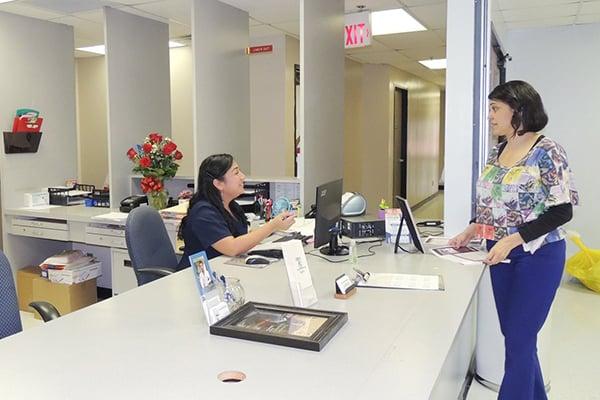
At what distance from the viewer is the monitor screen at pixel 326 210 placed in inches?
104

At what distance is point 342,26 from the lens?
4.41 meters

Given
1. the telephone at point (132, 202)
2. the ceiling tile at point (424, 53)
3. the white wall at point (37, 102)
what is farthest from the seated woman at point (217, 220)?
the ceiling tile at point (424, 53)

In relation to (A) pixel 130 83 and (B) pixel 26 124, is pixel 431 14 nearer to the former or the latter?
(A) pixel 130 83

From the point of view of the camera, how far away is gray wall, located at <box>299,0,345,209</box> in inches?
152

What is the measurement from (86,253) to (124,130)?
1.14m

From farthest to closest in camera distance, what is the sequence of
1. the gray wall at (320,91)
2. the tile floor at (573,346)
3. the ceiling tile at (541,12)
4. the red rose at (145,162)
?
the ceiling tile at (541,12), the red rose at (145,162), the gray wall at (320,91), the tile floor at (573,346)

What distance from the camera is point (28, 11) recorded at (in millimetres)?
4508

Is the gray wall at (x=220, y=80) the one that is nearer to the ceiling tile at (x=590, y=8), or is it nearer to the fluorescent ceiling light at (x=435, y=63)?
the ceiling tile at (x=590, y=8)

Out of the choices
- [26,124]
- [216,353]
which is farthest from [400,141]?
[216,353]

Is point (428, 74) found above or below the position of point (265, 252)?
above

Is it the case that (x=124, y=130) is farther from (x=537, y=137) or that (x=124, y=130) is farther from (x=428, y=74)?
(x=428, y=74)

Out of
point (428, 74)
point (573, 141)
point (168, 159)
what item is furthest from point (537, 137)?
point (428, 74)

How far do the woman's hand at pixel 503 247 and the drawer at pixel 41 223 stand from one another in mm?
3465

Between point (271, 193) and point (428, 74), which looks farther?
point (428, 74)
